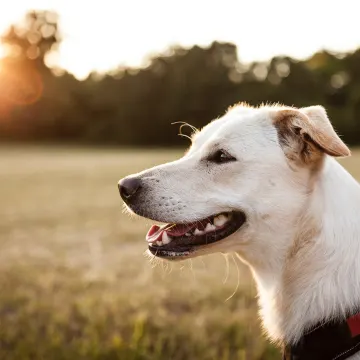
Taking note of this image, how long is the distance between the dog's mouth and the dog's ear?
0.46 metres

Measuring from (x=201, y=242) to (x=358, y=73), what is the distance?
47.9m

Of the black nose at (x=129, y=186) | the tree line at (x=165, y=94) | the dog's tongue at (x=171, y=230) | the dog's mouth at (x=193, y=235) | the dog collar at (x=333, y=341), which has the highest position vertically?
the tree line at (x=165, y=94)

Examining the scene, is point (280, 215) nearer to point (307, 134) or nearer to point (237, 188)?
point (237, 188)

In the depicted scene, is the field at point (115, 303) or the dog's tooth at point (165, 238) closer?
the dog's tooth at point (165, 238)

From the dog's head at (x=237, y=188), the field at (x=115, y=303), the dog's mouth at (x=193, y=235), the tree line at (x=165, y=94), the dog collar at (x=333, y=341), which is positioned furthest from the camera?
the tree line at (x=165, y=94)

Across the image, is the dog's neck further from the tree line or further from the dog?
the tree line

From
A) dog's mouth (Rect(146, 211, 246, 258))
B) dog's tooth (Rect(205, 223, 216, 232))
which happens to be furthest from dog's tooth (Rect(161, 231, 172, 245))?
dog's tooth (Rect(205, 223, 216, 232))

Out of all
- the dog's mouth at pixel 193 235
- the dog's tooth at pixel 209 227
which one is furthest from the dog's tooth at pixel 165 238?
the dog's tooth at pixel 209 227

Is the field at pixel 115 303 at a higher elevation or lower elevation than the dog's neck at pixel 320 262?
higher

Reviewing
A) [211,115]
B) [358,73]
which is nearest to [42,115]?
[211,115]

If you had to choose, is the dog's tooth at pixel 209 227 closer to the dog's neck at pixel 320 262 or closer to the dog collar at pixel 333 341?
the dog's neck at pixel 320 262

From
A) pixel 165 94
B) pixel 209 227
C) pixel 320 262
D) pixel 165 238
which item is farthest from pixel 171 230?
pixel 165 94

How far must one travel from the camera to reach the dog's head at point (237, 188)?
9.43ft

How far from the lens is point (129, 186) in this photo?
3061 mm
